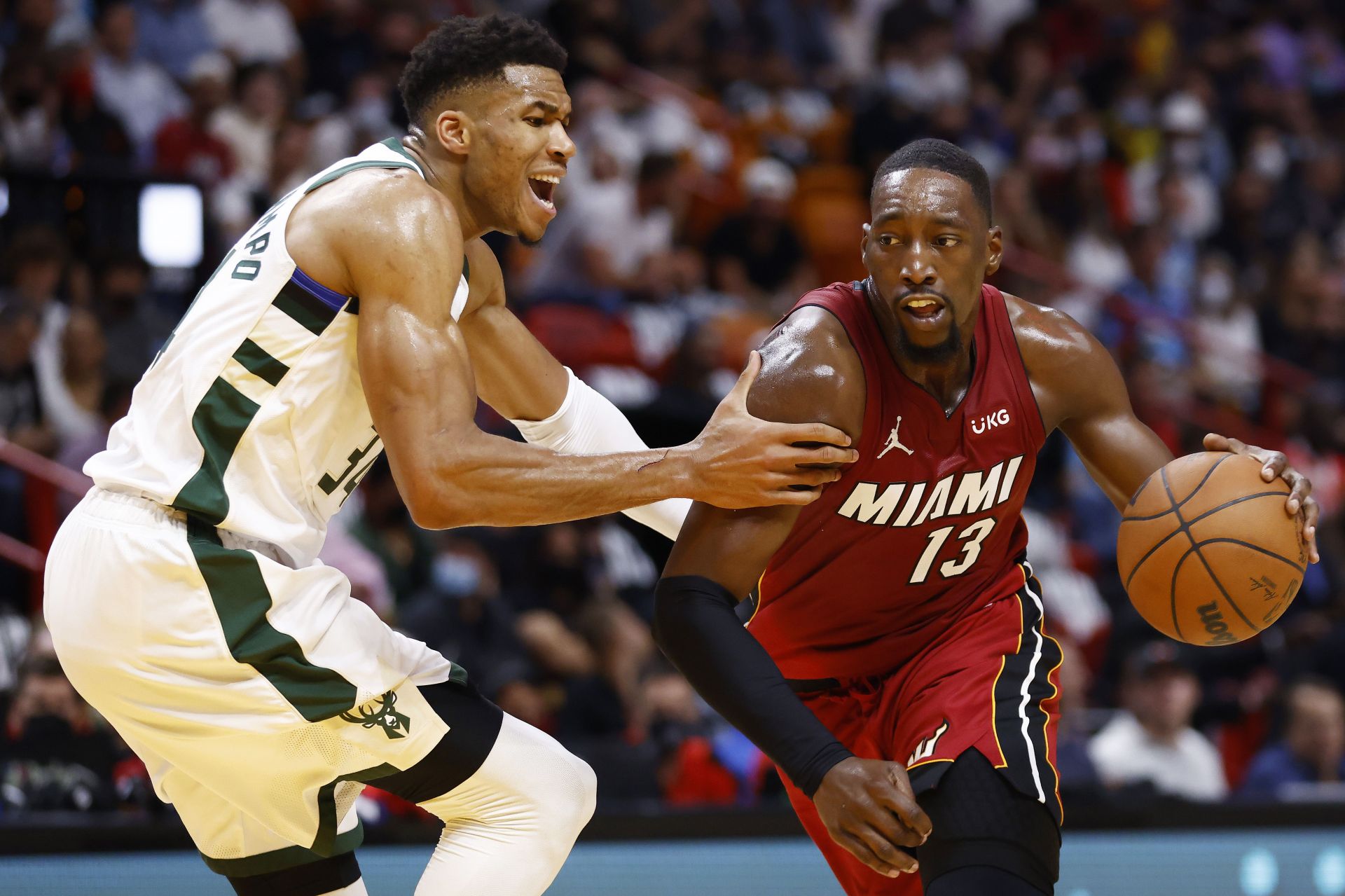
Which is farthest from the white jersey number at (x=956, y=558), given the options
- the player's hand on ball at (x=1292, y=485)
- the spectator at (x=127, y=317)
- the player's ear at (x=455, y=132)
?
the spectator at (x=127, y=317)

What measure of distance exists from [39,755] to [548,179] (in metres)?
3.13

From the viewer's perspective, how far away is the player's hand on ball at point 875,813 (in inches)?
117

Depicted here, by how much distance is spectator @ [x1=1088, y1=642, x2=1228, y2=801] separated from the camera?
695cm

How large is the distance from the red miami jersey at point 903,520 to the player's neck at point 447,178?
785 millimetres

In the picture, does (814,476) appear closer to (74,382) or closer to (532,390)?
(532,390)

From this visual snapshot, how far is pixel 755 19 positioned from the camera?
482 inches

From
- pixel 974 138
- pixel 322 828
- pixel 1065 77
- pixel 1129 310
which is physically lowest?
pixel 322 828

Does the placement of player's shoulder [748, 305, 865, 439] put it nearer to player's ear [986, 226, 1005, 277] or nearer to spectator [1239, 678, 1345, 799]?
player's ear [986, 226, 1005, 277]

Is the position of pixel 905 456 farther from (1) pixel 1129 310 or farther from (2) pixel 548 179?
(1) pixel 1129 310

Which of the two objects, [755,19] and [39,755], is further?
[755,19]

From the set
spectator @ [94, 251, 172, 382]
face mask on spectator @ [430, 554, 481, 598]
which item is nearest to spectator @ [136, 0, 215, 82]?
spectator @ [94, 251, 172, 382]

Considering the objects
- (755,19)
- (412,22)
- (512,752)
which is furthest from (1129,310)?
(512,752)

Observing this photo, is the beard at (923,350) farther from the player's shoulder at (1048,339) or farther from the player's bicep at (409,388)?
the player's bicep at (409,388)

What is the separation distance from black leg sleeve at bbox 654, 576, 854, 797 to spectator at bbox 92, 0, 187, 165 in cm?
646
